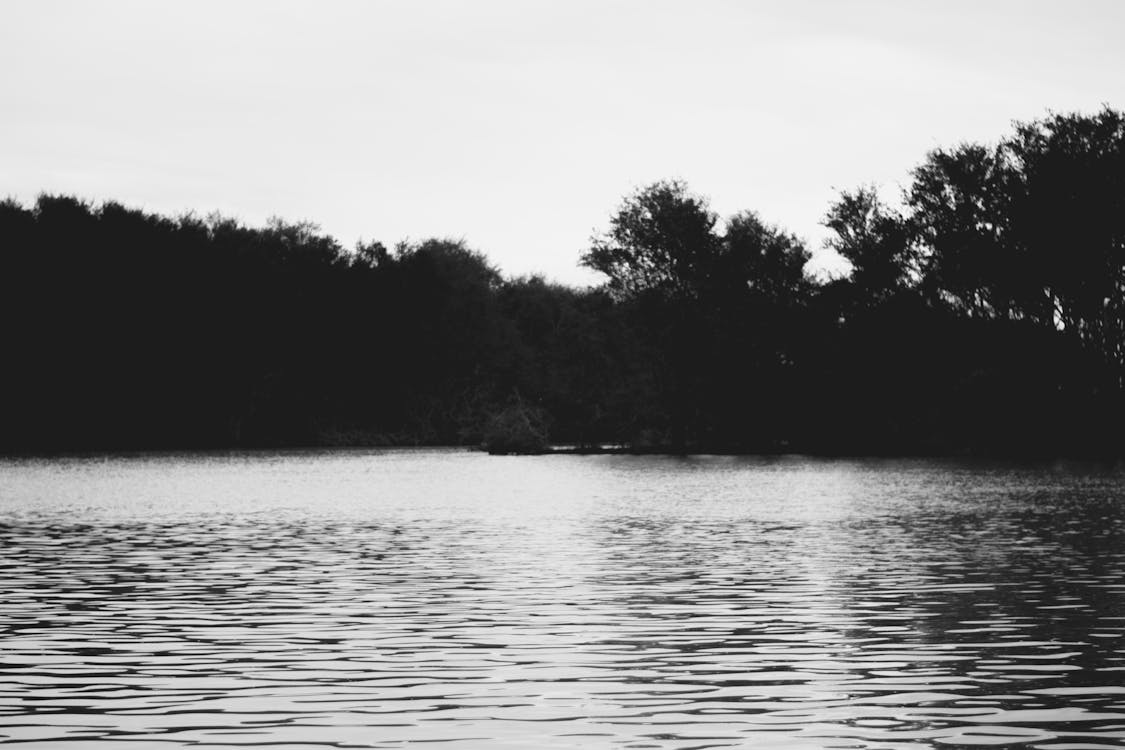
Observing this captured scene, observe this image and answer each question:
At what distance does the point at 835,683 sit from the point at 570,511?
28.5 metres

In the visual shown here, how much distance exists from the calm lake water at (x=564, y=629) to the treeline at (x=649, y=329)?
45657 millimetres

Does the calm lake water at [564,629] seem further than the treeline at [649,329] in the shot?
No

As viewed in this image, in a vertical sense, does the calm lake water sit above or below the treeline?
below

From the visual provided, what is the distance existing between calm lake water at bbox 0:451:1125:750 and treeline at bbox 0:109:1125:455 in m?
45.7

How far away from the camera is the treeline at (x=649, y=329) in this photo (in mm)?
84562

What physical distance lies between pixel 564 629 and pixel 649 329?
282 feet

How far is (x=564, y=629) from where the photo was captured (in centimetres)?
1698

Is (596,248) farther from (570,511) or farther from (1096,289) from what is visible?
(570,511)

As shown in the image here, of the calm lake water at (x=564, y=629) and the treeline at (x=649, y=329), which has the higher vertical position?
the treeline at (x=649, y=329)

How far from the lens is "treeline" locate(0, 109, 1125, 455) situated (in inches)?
3329

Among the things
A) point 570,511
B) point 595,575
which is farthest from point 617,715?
point 570,511

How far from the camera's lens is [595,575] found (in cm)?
2361

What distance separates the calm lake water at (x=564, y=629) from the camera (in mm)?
11328

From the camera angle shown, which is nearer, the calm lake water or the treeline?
the calm lake water
